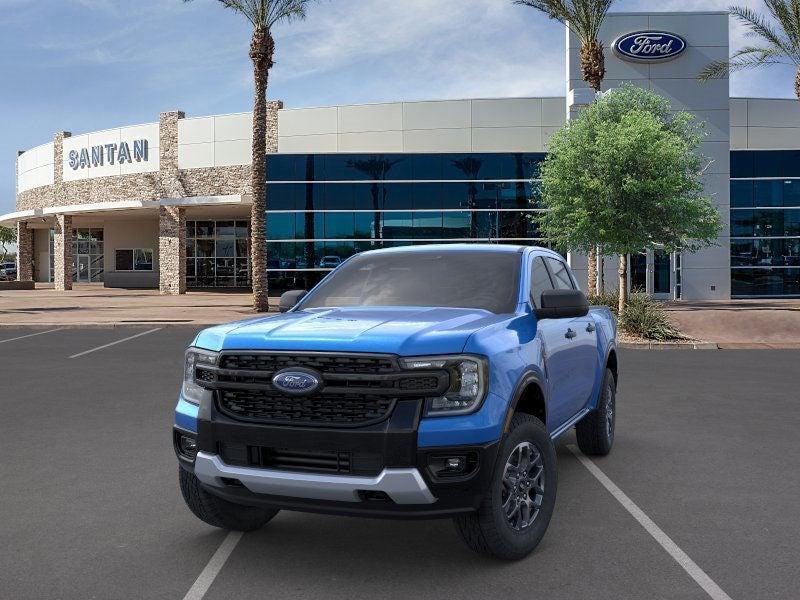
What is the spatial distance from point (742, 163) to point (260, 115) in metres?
22.7

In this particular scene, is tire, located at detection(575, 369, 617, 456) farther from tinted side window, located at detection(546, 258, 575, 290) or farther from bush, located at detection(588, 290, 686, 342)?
bush, located at detection(588, 290, 686, 342)

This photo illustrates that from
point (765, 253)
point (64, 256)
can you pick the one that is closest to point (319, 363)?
point (765, 253)

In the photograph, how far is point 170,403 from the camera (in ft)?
32.4

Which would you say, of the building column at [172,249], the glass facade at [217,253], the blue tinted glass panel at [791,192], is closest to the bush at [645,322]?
the blue tinted glass panel at [791,192]

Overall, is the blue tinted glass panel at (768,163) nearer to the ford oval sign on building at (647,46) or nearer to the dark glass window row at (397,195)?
the ford oval sign on building at (647,46)

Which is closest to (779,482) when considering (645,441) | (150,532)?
(645,441)

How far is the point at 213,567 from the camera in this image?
4.37 meters

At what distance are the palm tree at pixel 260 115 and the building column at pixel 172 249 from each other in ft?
56.6

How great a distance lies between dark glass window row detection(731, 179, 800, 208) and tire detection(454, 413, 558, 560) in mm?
35383

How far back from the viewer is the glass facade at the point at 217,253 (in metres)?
51.0

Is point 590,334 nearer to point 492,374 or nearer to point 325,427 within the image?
point 492,374

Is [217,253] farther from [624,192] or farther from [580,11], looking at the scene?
[624,192]

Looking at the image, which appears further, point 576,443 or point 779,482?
point 576,443

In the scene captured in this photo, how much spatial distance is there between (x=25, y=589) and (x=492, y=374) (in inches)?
104
